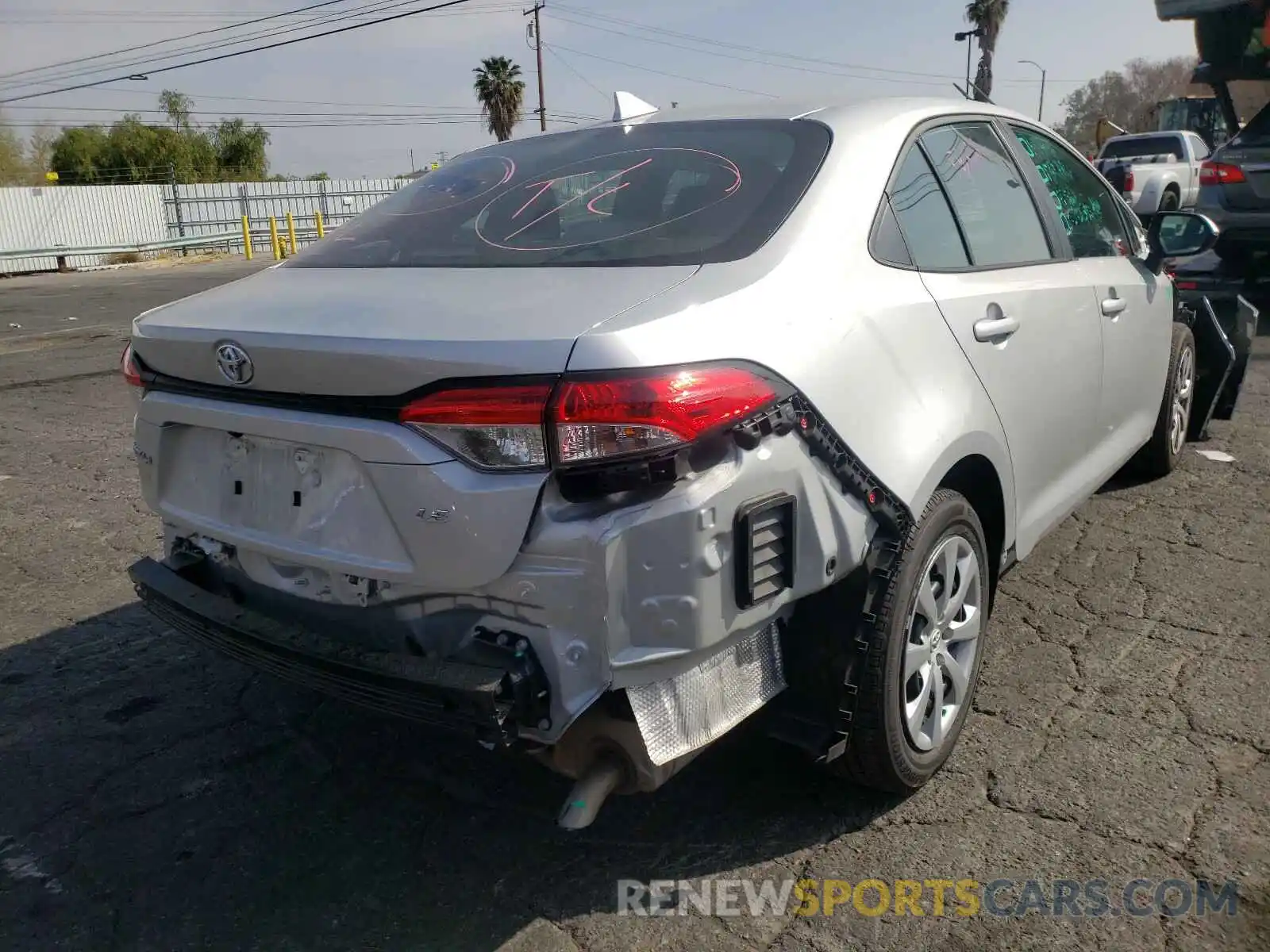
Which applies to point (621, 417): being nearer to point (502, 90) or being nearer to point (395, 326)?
point (395, 326)

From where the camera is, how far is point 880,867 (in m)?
2.45

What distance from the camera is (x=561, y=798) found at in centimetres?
281

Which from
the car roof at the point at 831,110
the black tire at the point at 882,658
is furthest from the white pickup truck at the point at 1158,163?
the black tire at the point at 882,658

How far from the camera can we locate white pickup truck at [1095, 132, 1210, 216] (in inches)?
704

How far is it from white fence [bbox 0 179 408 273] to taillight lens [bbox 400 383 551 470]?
29794 millimetres

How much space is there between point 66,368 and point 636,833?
963 centimetres

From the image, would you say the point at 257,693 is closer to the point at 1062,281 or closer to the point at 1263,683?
the point at 1062,281

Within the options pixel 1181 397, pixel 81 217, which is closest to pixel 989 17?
pixel 81 217

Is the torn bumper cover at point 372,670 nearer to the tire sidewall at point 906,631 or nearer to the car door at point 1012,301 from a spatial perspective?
the tire sidewall at point 906,631

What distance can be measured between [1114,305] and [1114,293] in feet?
0.18

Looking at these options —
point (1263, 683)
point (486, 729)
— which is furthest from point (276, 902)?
point (1263, 683)

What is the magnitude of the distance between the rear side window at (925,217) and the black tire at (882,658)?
2.14 ft

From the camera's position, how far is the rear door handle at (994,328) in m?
2.84

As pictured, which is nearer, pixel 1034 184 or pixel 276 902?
pixel 276 902
